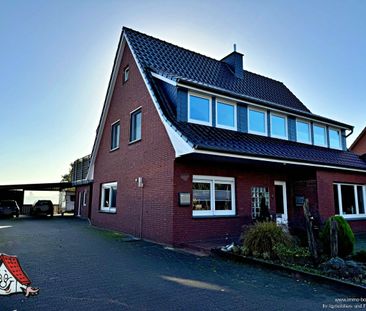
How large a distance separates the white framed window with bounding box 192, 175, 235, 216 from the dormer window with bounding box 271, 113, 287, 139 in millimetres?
3575

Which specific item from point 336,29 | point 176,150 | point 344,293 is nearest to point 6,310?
point 344,293

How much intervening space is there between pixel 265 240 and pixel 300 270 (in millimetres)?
1373

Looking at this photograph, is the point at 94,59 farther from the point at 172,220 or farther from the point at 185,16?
the point at 172,220

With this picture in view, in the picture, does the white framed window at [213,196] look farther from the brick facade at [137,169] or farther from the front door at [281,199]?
the front door at [281,199]

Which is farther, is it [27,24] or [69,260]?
[27,24]

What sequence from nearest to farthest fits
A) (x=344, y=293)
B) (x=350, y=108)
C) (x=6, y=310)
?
(x=6, y=310) < (x=344, y=293) < (x=350, y=108)

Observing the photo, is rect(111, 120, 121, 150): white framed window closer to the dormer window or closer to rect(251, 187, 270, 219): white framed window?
rect(251, 187, 270, 219): white framed window

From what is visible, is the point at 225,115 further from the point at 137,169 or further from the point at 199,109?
the point at 137,169

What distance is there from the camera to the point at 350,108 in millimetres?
15125

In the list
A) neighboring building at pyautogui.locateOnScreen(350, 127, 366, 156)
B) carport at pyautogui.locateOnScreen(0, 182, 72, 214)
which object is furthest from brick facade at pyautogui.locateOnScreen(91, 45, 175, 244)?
neighboring building at pyautogui.locateOnScreen(350, 127, 366, 156)

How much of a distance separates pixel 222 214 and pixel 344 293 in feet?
19.4

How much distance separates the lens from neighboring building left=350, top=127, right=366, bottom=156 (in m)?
24.9

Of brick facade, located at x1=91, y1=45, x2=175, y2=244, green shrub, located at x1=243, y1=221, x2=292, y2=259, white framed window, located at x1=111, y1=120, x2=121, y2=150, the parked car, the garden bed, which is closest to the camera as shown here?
the garden bed

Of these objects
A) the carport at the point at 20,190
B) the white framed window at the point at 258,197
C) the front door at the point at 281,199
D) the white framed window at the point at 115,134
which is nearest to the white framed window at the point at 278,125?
the front door at the point at 281,199
